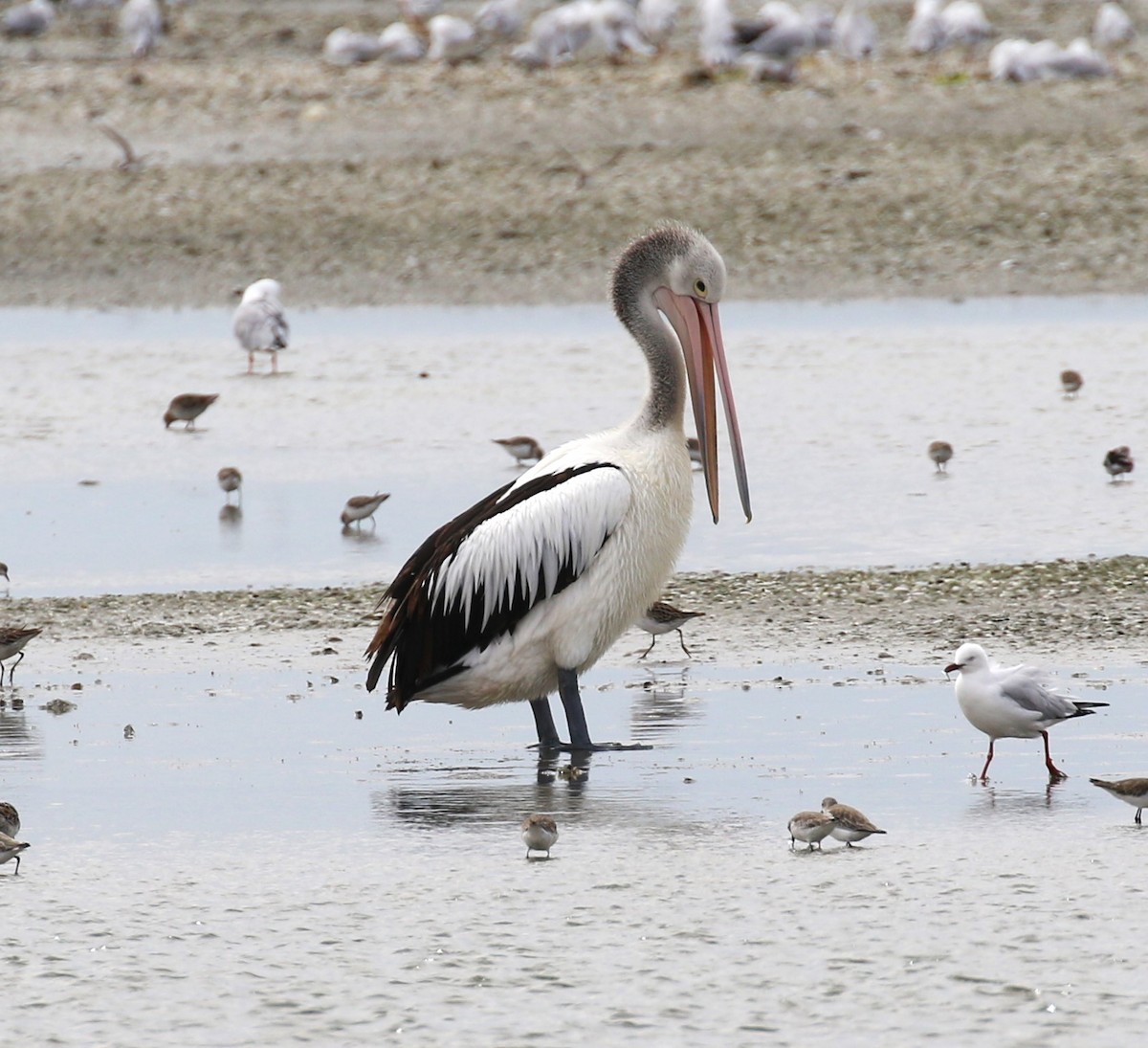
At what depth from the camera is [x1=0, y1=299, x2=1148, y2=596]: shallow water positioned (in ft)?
37.2

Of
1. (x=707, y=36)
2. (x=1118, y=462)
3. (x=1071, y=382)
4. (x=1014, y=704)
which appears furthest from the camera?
(x=707, y=36)

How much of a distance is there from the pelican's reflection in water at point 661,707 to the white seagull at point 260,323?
968 centimetres

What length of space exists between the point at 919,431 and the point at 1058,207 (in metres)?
7.71

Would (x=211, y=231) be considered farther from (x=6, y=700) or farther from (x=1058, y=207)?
(x=6, y=700)

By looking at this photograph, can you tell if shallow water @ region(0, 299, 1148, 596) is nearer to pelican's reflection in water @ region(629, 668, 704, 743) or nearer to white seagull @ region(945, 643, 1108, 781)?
pelican's reflection in water @ region(629, 668, 704, 743)

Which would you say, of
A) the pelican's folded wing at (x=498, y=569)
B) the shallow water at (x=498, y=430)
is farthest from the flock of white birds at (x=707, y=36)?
the pelican's folded wing at (x=498, y=569)

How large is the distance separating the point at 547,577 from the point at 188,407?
849cm

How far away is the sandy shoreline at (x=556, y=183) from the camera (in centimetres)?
2095

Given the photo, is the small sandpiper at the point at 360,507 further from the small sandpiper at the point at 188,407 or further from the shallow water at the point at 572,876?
the small sandpiper at the point at 188,407

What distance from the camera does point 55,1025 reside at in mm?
5004

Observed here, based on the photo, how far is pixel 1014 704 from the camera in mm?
6934

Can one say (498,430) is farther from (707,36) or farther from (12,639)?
(707,36)

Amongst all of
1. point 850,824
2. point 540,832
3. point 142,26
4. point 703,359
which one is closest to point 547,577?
A: point 703,359

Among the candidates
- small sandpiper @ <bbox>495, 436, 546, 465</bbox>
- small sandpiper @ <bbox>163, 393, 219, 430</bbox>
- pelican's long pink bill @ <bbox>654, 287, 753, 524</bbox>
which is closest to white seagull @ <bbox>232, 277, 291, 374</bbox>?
small sandpiper @ <bbox>163, 393, 219, 430</bbox>
